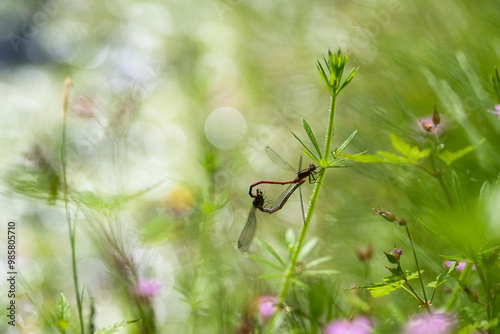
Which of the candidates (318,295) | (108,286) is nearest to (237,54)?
(108,286)

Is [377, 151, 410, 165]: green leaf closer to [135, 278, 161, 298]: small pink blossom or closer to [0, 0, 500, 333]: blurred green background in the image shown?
[0, 0, 500, 333]: blurred green background

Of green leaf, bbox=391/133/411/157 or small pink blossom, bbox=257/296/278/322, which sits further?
small pink blossom, bbox=257/296/278/322

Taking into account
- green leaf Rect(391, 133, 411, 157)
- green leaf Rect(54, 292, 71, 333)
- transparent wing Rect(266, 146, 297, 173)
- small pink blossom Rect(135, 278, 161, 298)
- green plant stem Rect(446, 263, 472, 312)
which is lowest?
small pink blossom Rect(135, 278, 161, 298)

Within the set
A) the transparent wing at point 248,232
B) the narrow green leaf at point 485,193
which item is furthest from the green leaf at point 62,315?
the narrow green leaf at point 485,193

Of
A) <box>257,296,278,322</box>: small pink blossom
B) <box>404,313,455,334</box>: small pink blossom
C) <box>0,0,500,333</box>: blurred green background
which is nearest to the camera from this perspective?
<box>404,313,455,334</box>: small pink blossom

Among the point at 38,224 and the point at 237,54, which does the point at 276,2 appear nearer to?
the point at 237,54

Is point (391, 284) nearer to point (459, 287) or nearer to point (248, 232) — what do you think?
point (459, 287)

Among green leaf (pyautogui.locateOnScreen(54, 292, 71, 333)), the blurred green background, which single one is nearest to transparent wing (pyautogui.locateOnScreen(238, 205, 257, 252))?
the blurred green background
